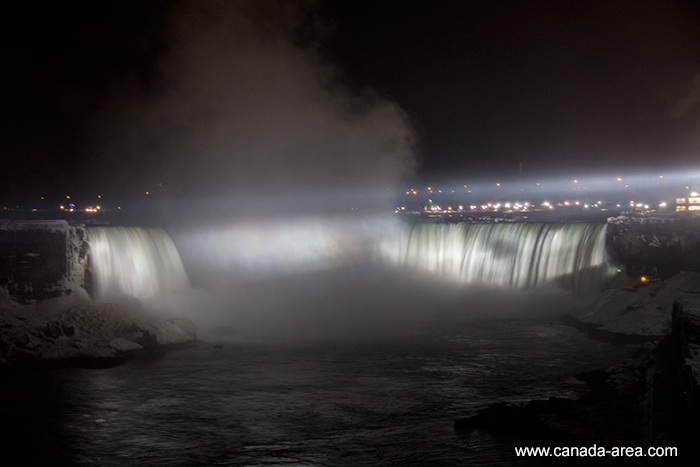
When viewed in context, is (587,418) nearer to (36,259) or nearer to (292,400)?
(292,400)

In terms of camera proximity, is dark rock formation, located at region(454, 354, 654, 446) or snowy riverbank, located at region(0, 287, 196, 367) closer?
dark rock formation, located at region(454, 354, 654, 446)

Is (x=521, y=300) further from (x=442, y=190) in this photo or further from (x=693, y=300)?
(x=442, y=190)

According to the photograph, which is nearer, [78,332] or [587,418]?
[587,418]

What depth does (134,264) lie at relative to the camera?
64.4 ft

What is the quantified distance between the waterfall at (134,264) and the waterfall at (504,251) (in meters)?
10.1

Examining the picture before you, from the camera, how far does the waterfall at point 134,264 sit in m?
17.9

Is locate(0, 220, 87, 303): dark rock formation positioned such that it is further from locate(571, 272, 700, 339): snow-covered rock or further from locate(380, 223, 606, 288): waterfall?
locate(380, 223, 606, 288): waterfall

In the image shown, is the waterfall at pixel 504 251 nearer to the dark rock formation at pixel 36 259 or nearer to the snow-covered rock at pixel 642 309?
the snow-covered rock at pixel 642 309

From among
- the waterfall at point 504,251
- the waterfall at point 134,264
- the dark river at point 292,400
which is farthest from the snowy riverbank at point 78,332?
the waterfall at point 504,251

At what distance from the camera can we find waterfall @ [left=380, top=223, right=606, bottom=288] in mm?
20328

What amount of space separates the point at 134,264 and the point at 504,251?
13.3 m

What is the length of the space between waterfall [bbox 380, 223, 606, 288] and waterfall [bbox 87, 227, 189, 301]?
10119mm

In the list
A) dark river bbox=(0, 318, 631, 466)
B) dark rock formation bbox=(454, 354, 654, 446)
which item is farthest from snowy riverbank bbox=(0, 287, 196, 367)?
dark rock formation bbox=(454, 354, 654, 446)

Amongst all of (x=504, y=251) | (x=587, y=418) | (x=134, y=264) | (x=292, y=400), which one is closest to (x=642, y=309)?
(x=587, y=418)
